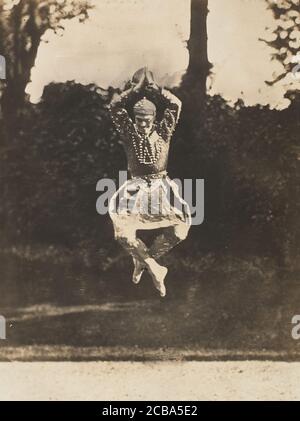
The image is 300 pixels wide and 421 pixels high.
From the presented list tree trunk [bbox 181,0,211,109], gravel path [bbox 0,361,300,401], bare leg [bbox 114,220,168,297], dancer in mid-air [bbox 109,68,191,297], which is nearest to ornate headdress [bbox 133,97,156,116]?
dancer in mid-air [bbox 109,68,191,297]

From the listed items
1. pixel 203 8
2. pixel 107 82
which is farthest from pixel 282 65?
pixel 107 82

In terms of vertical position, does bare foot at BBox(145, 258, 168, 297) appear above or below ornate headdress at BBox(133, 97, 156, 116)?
below

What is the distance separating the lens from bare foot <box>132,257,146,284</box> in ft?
5.38

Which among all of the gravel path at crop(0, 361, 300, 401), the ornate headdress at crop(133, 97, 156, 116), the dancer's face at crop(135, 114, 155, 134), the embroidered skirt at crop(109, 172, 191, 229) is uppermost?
the ornate headdress at crop(133, 97, 156, 116)

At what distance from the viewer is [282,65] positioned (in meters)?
1.62

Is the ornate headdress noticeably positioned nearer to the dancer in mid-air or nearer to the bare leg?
the dancer in mid-air

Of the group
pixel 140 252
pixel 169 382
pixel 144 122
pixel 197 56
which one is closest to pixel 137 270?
pixel 140 252

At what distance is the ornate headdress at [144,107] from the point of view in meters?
1.61

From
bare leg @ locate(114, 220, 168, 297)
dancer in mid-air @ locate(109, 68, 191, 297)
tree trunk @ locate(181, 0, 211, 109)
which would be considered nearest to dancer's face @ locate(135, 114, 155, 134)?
dancer in mid-air @ locate(109, 68, 191, 297)

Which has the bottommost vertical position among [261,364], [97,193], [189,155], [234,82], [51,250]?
[261,364]

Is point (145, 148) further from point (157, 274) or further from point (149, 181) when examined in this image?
point (157, 274)

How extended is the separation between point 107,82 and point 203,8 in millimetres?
386

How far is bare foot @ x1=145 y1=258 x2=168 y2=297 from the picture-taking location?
164 centimetres
